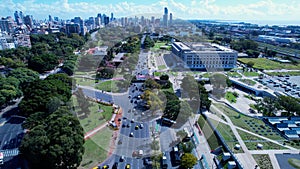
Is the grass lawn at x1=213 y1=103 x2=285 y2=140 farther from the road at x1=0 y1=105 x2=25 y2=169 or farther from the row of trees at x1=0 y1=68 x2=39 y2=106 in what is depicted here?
the row of trees at x1=0 y1=68 x2=39 y2=106

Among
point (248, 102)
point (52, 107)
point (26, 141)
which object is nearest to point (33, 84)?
point (52, 107)

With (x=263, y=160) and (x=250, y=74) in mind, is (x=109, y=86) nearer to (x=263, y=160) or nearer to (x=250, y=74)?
(x=263, y=160)

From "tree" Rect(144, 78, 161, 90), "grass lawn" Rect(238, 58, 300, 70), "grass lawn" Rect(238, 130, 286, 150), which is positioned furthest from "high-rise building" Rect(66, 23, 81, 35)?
"grass lawn" Rect(238, 130, 286, 150)

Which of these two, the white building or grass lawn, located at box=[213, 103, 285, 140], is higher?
the white building

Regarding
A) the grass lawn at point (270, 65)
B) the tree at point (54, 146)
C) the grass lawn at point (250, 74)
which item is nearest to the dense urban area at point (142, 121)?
the tree at point (54, 146)

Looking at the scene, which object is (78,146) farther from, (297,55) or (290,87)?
(297,55)

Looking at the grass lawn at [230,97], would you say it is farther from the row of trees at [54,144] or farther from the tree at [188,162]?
the row of trees at [54,144]

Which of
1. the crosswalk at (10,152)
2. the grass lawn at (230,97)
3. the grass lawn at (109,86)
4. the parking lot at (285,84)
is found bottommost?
the crosswalk at (10,152)

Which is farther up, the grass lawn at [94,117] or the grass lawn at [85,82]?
the grass lawn at [85,82]
